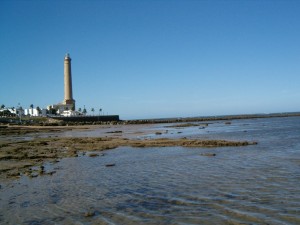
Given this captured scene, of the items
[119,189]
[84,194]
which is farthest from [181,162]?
[84,194]

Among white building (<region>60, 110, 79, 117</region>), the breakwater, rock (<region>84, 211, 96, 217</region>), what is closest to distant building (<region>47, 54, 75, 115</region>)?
white building (<region>60, 110, 79, 117</region>)

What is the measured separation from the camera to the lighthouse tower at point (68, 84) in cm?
11062

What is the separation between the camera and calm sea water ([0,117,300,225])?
849cm

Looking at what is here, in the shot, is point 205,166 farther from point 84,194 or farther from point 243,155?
point 84,194

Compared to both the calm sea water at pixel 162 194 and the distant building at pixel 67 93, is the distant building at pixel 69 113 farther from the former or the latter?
the calm sea water at pixel 162 194

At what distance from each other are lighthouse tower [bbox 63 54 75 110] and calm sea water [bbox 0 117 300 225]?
9708 centimetres

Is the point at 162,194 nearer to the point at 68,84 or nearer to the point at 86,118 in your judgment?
the point at 86,118

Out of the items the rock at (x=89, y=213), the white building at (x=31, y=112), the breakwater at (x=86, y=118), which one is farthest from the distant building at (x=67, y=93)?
the rock at (x=89, y=213)

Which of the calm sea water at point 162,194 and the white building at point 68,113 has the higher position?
the white building at point 68,113

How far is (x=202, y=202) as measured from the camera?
9672mm

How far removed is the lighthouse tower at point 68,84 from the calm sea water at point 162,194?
97.1 metres

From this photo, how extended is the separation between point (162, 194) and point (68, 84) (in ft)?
344

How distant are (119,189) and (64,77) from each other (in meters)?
105

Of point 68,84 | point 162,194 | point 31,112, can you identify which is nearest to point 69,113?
point 68,84
